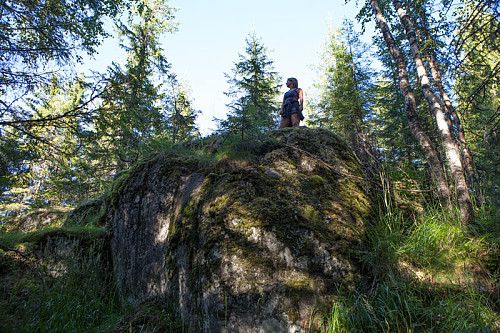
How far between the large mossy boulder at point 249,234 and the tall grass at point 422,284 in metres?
0.20

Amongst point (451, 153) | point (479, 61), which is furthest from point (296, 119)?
point (479, 61)

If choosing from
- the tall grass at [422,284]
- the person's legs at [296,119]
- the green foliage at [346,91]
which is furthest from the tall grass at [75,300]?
the green foliage at [346,91]

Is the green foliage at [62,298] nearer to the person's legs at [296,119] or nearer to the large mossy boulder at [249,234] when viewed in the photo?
the large mossy boulder at [249,234]

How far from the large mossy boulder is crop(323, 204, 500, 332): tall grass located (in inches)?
8.0

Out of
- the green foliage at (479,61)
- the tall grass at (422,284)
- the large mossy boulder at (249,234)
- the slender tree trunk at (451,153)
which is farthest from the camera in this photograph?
the green foliage at (479,61)

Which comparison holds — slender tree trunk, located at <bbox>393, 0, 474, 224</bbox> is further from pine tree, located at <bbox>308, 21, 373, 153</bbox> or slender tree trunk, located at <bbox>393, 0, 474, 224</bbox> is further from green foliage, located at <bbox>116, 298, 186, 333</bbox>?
pine tree, located at <bbox>308, 21, 373, 153</bbox>

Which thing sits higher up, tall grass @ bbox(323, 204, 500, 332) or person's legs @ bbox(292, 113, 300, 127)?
person's legs @ bbox(292, 113, 300, 127)

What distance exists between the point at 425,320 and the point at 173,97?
14649 mm

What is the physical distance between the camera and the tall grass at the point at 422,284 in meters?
2.20

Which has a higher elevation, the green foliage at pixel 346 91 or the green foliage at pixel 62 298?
the green foliage at pixel 346 91

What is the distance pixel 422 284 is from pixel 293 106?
4974mm

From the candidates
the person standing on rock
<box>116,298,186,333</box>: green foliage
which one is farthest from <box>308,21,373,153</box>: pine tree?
<box>116,298,186,333</box>: green foliage

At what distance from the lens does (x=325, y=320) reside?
2.31 metres

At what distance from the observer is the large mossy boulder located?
8.12 feet
